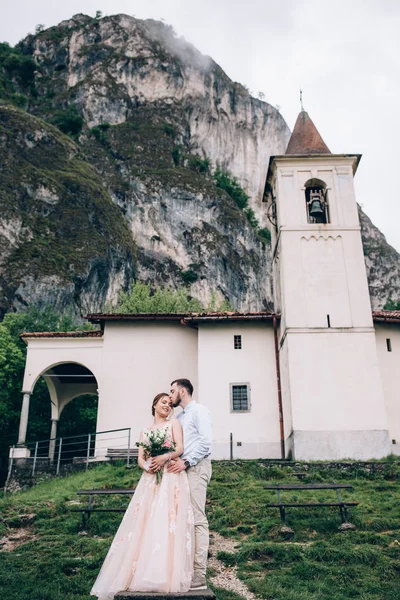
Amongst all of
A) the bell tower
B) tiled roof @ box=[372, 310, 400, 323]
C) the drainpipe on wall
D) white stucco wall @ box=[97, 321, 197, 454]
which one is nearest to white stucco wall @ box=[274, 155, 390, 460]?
the bell tower

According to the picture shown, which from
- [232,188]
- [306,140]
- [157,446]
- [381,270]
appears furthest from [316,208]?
[381,270]

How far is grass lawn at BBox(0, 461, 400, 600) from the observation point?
7336 mm

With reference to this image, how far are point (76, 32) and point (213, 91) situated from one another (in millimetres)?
22815

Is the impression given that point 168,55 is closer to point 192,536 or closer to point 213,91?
point 213,91

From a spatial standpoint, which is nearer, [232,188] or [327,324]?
[327,324]

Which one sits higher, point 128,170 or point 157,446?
point 128,170

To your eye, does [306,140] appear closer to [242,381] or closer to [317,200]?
[317,200]

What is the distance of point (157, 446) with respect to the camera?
607cm

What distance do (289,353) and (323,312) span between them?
2.12m

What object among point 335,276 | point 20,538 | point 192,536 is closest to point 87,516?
point 20,538

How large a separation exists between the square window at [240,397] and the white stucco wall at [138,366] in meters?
1.77

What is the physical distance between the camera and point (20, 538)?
10328mm

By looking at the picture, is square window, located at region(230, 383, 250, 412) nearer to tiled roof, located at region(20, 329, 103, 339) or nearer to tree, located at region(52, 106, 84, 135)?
tiled roof, located at region(20, 329, 103, 339)

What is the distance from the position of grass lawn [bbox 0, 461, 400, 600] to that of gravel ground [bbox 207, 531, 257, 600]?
0.13 m
